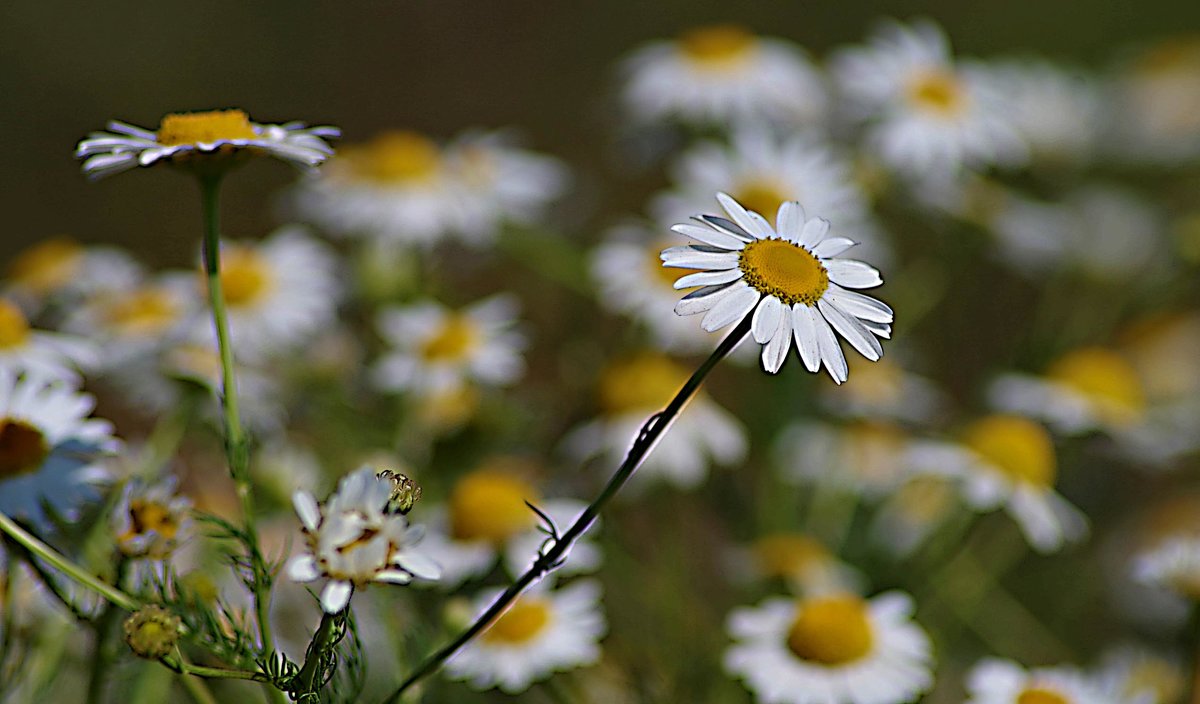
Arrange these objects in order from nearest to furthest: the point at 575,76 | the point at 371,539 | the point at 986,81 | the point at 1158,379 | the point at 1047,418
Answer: the point at 371,539
the point at 1047,418
the point at 986,81
the point at 1158,379
the point at 575,76

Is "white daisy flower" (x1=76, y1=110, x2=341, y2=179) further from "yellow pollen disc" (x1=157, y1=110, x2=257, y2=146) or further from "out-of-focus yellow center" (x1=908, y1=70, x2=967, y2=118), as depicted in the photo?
"out-of-focus yellow center" (x1=908, y1=70, x2=967, y2=118)

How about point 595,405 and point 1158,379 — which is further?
point 1158,379

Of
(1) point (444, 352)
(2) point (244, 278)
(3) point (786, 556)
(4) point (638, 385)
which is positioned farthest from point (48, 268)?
(3) point (786, 556)

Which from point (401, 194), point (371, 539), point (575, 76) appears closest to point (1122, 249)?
point (401, 194)

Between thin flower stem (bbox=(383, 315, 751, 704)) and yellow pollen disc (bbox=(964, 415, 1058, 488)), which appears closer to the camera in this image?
thin flower stem (bbox=(383, 315, 751, 704))

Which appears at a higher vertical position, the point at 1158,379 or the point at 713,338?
the point at 1158,379

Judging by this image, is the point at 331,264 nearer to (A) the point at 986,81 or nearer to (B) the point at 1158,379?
(A) the point at 986,81

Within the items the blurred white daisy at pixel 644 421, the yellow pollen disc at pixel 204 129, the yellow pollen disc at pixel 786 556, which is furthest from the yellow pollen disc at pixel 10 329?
the yellow pollen disc at pixel 786 556

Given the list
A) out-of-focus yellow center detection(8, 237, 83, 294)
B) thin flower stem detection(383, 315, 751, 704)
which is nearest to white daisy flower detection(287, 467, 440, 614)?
thin flower stem detection(383, 315, 751, 704)
